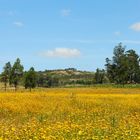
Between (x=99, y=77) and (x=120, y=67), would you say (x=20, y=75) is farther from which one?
(x=99, y=77)

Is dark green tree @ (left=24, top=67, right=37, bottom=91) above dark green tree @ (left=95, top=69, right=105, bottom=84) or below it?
below

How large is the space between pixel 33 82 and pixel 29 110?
162 ft

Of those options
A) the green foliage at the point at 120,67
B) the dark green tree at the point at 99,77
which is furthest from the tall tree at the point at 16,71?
the dark green tree at the point at 99,77

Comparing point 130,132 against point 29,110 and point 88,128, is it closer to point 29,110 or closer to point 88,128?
point 88,128

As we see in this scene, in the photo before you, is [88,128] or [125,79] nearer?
[88,128]

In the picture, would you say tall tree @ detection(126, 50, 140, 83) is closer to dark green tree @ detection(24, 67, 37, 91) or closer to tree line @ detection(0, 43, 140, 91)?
tree line @ detection(0, 43, 140, 91)

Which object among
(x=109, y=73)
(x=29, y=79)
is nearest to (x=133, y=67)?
(x=109, y=73)

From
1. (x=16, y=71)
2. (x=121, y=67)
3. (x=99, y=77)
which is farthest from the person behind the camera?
(x=99, y=77)

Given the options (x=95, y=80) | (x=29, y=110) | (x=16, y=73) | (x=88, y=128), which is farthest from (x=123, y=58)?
(x=88, y=128)

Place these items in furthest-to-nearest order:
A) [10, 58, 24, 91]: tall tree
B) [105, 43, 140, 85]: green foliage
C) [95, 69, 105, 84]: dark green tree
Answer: [95, 69, 105, 84]: dark green tree < [105, 43, 140, 85]: green foliage < [10, 58, 24, 91]: tall tree

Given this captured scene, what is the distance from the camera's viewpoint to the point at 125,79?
95875 millimetres

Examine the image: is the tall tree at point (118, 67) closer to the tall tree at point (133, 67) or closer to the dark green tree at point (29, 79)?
the tall tree at point (133, 67)

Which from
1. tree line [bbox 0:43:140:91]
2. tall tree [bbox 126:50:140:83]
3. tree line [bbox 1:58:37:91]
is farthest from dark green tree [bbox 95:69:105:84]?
tree line [bbox 1:58:37:91]

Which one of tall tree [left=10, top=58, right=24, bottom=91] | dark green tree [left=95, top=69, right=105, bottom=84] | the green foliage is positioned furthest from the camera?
dark green tree [left=95, top=69, right=105, bottom=84]
